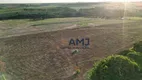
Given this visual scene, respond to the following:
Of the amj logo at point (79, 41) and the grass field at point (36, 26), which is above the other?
the amj logo at point (79, 41)

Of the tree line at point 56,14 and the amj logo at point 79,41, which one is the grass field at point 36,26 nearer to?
the amj logo at point 79,41

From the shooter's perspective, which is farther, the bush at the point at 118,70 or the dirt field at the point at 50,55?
the dirt field at the point at 50,55

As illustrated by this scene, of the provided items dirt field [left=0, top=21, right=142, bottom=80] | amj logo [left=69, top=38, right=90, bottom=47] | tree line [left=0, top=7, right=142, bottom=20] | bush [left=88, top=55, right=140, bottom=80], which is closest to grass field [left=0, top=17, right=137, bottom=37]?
dirt field [left=0, top=21, right=142, bottom=80]

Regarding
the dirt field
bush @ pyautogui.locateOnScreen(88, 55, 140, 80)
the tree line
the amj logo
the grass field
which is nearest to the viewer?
bush @ pyautogui.locateOnScreen(88, 55, 140, 80)

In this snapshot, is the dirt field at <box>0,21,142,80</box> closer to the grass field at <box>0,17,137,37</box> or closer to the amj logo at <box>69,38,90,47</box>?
the amj logo at <box>69,38,90,47</box>

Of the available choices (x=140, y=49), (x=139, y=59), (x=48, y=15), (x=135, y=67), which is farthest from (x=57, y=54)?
(x=48, y=15)

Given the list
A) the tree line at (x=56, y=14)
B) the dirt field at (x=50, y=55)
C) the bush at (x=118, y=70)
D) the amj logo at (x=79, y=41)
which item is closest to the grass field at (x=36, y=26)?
the dirt field at (x=50, y=55)


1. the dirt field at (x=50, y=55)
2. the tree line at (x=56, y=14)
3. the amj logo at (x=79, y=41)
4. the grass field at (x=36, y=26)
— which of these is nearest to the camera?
the dirt field at (x=50, y=55)

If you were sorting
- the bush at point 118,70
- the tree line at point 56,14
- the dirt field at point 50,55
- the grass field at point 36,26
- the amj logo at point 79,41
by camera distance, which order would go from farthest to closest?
the tree line at point 56,14 < the grass field at point 36,26 < the amj logo at point 79,41 < the dirt field at point 50,55 < the bush at point 118,70

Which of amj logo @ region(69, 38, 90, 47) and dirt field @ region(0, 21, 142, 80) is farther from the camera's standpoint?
amj logo @ region(69, 38, 90, 47)
